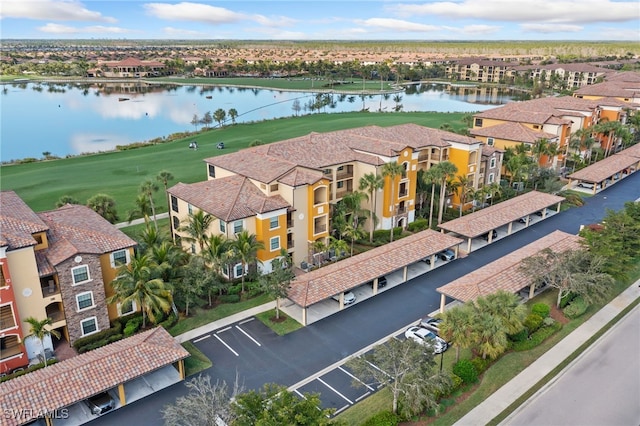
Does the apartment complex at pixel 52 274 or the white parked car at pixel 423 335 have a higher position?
the apartment complex at pixel 52 274

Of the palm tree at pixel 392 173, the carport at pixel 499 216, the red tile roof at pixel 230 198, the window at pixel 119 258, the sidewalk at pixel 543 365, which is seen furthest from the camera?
the carport at pixel 499 216

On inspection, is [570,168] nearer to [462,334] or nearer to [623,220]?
[623,220]

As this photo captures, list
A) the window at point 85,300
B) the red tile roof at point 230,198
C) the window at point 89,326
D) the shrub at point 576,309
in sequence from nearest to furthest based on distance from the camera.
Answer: the window at point 85,300 < the window at point 89,326 < the shrub at point 576,309 < the red tile roof at point 230,198

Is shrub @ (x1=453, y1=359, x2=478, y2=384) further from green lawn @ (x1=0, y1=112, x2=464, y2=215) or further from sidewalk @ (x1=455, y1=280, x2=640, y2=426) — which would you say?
green lawn @ (x1=0, y1=112, x2=464, y2=215)

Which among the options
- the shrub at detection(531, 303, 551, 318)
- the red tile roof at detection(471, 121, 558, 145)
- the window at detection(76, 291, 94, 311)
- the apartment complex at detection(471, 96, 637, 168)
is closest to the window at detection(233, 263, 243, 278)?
the window at detection(76, 291, 94, 311)

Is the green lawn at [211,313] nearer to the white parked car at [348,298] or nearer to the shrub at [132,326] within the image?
the shrub at [132,326]


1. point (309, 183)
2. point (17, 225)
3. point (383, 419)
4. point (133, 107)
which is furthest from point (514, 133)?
point (133, 107)

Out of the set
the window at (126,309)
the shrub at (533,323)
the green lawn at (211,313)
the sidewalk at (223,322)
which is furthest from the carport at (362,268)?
the window at (126,309)

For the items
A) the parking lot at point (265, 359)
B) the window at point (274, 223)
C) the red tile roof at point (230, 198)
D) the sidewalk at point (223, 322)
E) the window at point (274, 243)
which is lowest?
the parking lot at point (265, 359)
